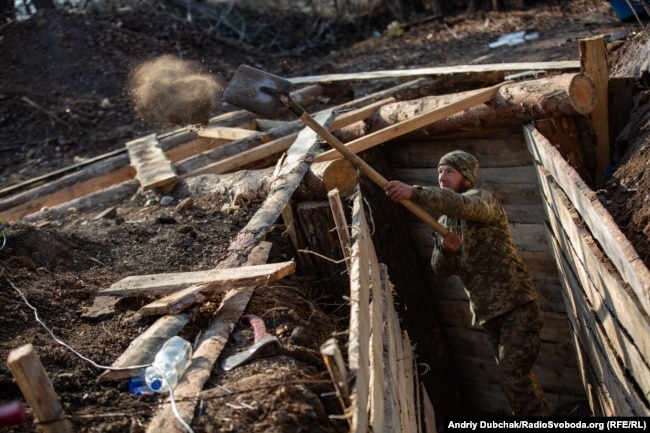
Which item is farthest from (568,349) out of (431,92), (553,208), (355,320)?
(355,320)

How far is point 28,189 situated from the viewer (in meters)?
8.96

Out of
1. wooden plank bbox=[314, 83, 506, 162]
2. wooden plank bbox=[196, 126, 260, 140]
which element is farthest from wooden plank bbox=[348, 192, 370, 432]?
wooden plank bbox=[196, 126, 260, 140]

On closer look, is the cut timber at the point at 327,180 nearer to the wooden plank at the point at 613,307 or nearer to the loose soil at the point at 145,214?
the loose soil at the point at 145,214

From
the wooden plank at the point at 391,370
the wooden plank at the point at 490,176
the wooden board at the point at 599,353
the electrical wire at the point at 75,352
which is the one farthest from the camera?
the wooden plank at the point at 490,176

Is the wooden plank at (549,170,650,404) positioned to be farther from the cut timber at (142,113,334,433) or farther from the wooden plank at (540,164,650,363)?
the cut timber at (142,113,334,433)

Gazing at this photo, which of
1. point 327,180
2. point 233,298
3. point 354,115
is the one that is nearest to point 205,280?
point 233,298

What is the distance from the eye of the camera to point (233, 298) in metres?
4.45

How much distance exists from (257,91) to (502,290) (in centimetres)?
232

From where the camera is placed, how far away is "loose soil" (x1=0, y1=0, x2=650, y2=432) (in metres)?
A: 3.53

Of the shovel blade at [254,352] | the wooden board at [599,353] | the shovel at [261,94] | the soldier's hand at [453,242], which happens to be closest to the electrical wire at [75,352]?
the shovel blade at [254,352]

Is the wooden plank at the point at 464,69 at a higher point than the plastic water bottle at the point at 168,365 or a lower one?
lower

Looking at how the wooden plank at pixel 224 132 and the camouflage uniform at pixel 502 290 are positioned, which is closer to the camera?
the camouflage uniform at pixel 502 290

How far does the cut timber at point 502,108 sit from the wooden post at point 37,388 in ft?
13.8

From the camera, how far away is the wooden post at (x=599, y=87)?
252 inches
